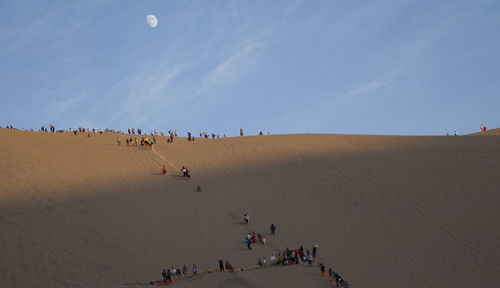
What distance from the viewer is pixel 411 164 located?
3309 cm

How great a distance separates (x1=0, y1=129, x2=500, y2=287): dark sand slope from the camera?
751 inches

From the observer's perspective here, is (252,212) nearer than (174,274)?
No

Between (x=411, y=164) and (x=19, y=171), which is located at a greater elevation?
(x=19, y=171)

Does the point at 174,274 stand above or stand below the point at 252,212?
below

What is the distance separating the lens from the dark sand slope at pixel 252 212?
1908cm

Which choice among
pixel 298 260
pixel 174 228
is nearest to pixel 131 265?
pixel 174 228

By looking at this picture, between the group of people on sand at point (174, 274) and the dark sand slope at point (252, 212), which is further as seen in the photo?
the dark sand slope at point (252, 212)

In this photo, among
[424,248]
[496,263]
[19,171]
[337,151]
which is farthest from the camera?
[337,151]

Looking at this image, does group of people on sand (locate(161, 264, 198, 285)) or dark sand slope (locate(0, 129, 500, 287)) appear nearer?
group of people on sand (locate(161, 264, 198, 285))

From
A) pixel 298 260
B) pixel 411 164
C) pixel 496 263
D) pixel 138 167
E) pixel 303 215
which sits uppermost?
pixel 138 167

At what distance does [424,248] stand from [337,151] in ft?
57.9

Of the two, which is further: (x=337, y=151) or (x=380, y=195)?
(x=337, y=151)

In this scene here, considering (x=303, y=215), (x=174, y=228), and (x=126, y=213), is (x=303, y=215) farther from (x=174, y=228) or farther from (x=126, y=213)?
(x=126, y=213)

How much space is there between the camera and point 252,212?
25703 millimetres
